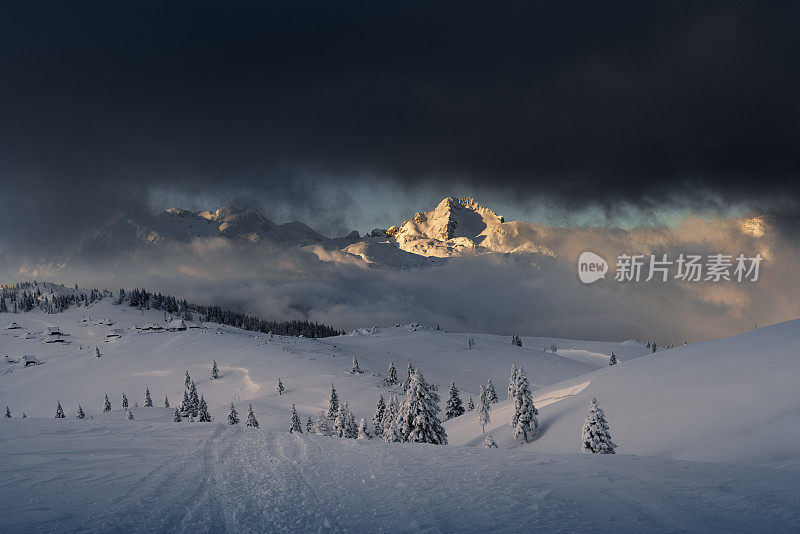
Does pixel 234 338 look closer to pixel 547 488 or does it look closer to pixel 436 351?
pixel 436 351

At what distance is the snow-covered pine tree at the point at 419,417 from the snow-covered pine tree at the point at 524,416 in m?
7.32

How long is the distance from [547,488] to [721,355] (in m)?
30.8

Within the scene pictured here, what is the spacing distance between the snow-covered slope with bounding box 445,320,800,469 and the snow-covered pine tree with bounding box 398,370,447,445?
308 inches

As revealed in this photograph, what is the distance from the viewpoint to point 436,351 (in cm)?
15850

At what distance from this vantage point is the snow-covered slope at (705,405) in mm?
18172

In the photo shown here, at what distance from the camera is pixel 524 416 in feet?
126

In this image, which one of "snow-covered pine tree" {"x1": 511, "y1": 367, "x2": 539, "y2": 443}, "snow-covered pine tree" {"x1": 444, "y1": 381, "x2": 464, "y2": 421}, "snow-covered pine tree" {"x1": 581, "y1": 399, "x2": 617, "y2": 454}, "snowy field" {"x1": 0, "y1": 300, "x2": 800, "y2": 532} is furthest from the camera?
"snow-covered pine tree" {"x1": 444, "y1": 381, "x2": 464, "y2": 421}

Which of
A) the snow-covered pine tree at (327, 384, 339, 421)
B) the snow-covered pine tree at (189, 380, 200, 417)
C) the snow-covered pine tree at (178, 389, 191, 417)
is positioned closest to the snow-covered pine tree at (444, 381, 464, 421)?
the snow-covered pine tree at (327, 384, 339, 421)

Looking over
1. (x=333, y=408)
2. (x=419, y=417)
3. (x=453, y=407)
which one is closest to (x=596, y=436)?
(x=419, y=417)

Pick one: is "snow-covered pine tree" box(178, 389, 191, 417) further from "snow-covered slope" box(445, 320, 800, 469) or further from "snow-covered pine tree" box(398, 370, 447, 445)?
"snow-covered slope" box(445, 320, 800, 469)

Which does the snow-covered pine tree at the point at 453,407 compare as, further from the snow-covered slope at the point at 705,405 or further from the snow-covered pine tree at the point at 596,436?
the snow-covered pine tree at the point at 596,436

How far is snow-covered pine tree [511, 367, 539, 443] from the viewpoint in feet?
123

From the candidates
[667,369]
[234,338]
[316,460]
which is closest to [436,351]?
[234,338]

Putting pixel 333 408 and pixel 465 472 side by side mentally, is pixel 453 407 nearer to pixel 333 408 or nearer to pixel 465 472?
pixel 333 408
